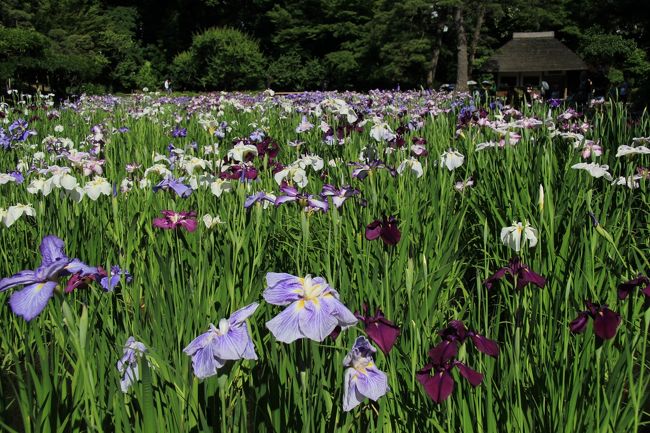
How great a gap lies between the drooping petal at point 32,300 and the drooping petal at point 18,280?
0.06ft

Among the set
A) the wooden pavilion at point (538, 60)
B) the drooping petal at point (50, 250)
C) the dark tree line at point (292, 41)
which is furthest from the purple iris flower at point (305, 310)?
the wooden pavilion at point (538, 60)

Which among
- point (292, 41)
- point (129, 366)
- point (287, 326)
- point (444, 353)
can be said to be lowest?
point (129, 366)

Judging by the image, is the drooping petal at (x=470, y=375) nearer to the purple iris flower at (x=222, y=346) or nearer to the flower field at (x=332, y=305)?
the flower field at (x=332, y=305)

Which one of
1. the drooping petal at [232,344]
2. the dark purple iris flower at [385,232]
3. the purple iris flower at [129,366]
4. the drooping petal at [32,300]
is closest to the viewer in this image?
the drooping petal at [232,344]

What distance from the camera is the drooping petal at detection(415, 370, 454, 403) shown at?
1.06 m

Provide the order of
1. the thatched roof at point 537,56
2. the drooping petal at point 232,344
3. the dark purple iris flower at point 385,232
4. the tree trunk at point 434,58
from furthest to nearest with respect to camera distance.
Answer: the thatched roof at point 537,56, the tree trunk at point 434,58, the dark purple iris flower at point 385,232, the drooping petal at point 232,344

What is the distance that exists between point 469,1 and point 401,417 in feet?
89.6

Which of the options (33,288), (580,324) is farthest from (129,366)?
(580,324)

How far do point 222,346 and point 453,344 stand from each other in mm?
450

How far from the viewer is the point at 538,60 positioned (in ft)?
118

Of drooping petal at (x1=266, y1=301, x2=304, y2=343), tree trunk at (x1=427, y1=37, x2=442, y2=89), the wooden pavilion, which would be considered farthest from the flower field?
the wooden pavilion

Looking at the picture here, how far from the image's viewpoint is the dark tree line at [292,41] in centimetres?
2544

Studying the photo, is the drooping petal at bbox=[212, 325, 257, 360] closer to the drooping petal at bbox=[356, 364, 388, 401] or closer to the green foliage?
the drooping petal at bbox=[356, 364, 388, 401]

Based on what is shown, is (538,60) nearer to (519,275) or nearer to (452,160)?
(452,160)
